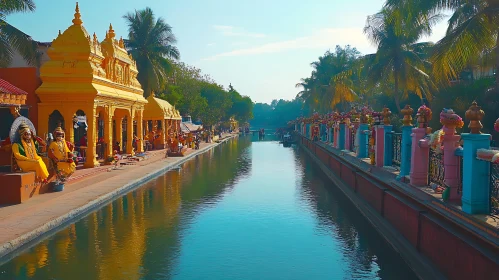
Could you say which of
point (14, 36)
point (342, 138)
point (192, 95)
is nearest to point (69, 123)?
point (14, 36)

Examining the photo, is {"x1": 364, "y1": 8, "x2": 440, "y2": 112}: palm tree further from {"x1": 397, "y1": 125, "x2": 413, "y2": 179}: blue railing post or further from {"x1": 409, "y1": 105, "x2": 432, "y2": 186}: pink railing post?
{"x1": 409, "y1": 105, "x2": 432, "y2": 186}: pink railing post

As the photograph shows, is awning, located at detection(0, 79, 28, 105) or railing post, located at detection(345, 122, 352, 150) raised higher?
awning, located at detection(0, 79, 28, 105)

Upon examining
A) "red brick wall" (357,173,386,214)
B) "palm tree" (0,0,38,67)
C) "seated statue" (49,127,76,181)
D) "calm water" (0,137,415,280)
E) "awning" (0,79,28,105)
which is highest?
"palm tree" (0,0,38,67)

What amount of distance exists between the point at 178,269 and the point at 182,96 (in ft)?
159

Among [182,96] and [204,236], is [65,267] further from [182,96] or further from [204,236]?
[182,96]

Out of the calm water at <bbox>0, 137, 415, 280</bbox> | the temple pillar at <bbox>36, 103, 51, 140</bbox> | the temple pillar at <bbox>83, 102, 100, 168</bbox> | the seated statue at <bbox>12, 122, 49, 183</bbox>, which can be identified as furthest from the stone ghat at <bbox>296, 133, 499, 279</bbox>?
the temple pillar at <bbox>36, 103, 51, 140</bbox>

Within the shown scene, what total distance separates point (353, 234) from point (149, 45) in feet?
103

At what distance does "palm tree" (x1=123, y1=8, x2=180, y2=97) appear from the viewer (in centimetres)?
3762

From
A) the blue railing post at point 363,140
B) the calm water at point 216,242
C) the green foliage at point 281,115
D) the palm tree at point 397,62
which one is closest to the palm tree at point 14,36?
the calm water at point 216,242

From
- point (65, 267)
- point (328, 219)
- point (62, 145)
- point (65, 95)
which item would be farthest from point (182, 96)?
point (65, 267)

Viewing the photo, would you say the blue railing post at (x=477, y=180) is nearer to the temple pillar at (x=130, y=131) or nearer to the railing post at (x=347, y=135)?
the railing post at (x=347, y=135)

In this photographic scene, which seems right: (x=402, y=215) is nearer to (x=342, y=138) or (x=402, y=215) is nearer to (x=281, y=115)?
(x=342, y=138)

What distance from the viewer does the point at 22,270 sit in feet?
26.9

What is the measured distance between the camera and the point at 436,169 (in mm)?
9703
